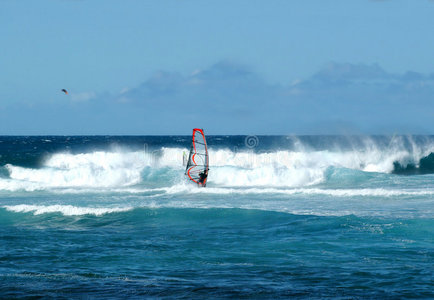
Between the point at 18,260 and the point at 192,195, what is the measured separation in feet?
43.0

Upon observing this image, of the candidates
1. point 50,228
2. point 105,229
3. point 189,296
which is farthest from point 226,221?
point 189,296

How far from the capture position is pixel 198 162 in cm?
2762

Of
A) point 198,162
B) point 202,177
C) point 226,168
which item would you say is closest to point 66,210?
point 202,177

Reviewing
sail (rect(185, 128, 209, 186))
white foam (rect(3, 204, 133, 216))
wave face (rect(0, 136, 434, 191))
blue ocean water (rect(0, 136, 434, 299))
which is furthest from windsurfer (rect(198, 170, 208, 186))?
white foam (rect(3, 204, 133, 216))

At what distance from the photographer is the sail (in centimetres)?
2605

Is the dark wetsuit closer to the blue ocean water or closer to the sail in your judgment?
the sail

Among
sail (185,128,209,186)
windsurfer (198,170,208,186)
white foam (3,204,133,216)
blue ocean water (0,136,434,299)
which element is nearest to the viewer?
blue ocean water (0,136,434,299)

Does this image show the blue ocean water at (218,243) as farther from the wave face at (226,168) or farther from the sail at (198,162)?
the wave face at (226,168)

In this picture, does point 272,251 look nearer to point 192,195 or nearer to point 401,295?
point 401,295

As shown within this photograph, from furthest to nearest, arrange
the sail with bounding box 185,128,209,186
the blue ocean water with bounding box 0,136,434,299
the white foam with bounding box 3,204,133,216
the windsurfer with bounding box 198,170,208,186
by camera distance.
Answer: the windsurfer with bounding box 198,170,208,186 < the sail with bounding box 185,128,209,186 < the white foam with bounding box 3,204,133,216 < the blue ocean water with bounding box 0,136,434,299

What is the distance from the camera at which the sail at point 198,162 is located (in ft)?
85.5

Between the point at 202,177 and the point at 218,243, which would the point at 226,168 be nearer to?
the point at 202,177

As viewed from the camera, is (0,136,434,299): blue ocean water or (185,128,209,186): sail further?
(185,128,209,186): sail

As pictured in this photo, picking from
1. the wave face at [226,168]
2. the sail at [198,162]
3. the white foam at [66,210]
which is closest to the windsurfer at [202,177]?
the sail at [198,162]
